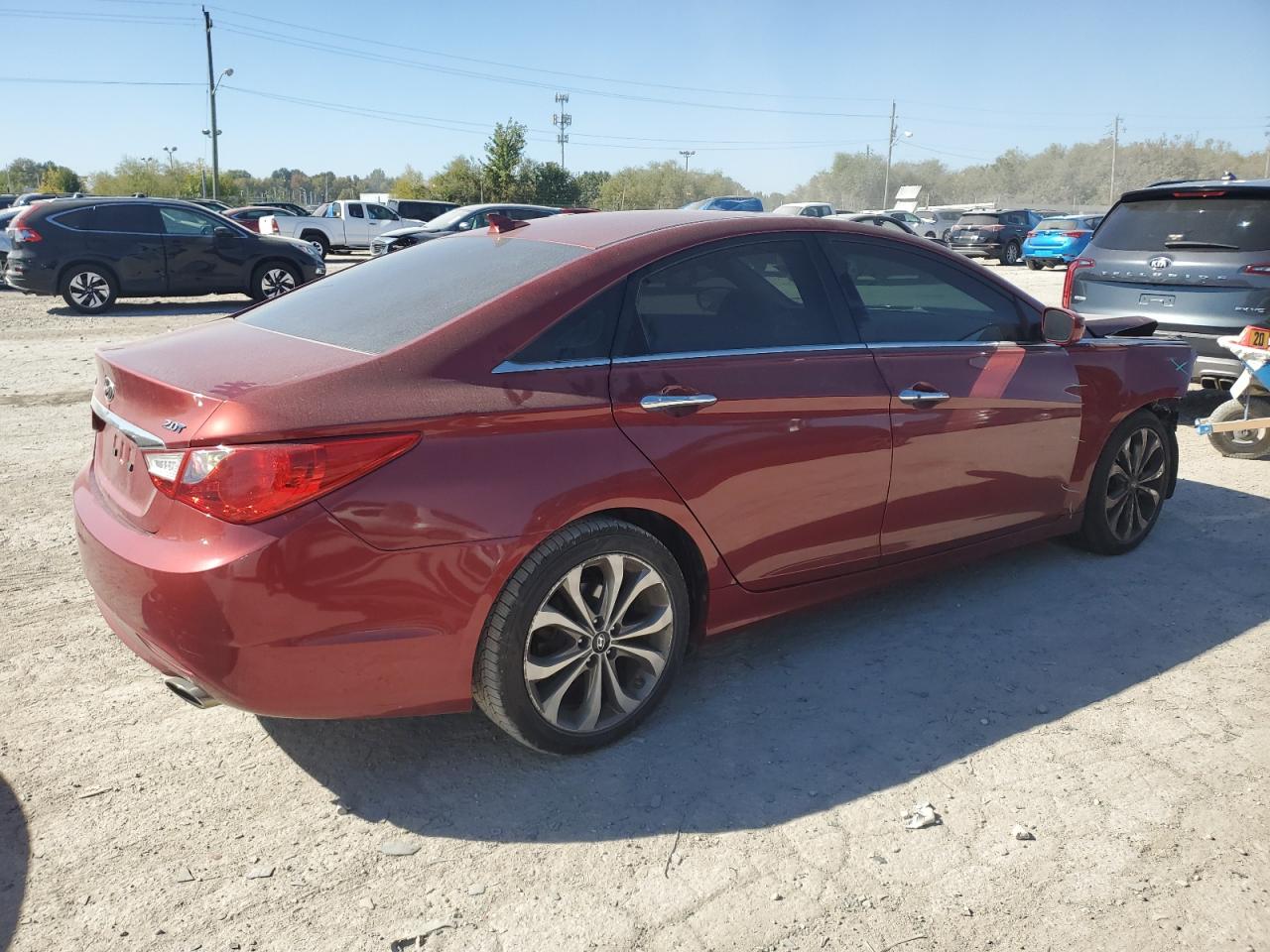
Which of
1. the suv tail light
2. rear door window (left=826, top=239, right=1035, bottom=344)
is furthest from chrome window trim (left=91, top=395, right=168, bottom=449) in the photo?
the suv tail light

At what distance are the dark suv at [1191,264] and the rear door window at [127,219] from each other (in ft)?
41.7

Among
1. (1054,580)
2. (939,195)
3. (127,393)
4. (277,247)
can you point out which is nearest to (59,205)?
(277,247)

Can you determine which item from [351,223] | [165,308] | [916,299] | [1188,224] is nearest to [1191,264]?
[1188,224]

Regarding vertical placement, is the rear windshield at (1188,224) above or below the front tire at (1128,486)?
above

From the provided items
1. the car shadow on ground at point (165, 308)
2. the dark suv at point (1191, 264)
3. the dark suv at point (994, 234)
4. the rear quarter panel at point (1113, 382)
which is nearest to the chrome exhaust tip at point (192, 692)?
the rear quarter panel at point (1113, 382)

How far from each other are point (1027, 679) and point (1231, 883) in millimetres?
1148

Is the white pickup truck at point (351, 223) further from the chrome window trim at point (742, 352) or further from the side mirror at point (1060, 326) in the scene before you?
the chrome window trim at point (742, 352)

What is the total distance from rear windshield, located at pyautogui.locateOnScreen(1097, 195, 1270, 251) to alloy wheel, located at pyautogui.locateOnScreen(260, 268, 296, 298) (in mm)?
12063

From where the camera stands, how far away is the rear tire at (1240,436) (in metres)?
6.88

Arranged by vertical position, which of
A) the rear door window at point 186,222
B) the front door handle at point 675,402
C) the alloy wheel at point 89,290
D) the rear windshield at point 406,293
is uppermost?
the rear door window at point 186,222

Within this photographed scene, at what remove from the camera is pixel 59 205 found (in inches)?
581

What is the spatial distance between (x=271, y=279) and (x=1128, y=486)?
1410 cm

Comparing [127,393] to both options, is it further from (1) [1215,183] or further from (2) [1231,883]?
→ (1) [1215,183]

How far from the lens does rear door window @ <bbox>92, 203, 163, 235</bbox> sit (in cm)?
1484
